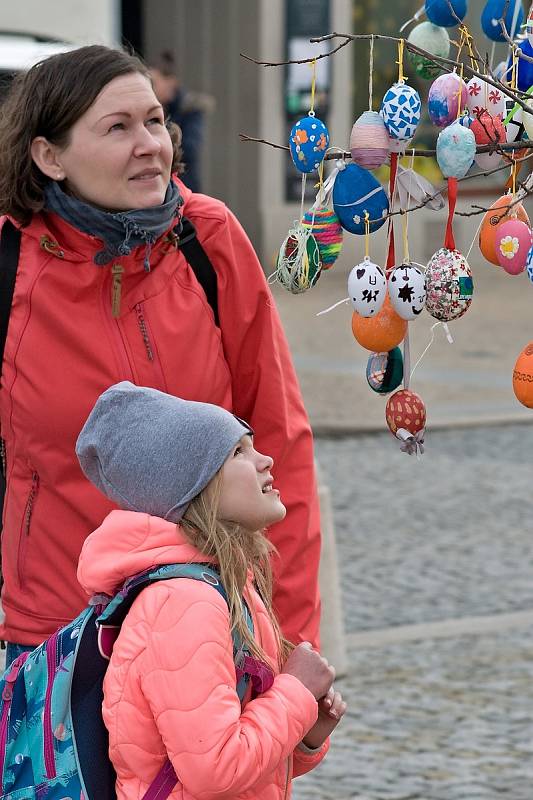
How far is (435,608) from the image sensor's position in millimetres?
5789

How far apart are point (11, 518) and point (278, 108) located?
14458 millimetres

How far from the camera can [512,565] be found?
6.34m

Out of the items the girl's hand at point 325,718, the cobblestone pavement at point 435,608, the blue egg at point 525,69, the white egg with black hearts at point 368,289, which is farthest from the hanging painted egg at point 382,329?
the cobblestone pavement at point 435,608

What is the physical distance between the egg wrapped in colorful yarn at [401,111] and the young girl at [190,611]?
48cm

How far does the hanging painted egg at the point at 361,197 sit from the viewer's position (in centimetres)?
222

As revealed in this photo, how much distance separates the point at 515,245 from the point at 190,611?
0.70 m

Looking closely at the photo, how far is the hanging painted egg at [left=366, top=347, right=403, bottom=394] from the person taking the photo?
240 centimetres

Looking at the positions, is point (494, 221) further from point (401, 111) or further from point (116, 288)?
point (116, 288)

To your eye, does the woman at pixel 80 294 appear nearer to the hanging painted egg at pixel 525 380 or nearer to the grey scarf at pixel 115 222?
the grey scarf at pixel 115 222

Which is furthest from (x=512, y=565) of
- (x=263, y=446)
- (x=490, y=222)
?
(x=490, y=222)

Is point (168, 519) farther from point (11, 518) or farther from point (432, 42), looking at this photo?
point (432, 42)

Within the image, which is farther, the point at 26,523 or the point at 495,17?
the point at 26,523

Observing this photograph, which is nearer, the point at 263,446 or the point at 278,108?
the point at 263,446

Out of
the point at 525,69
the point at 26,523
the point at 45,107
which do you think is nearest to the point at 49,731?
the point at 26,523
